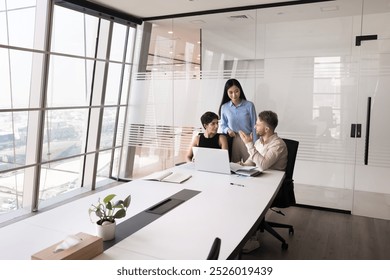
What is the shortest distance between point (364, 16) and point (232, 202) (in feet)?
11.8

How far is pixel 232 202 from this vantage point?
2.30 meters

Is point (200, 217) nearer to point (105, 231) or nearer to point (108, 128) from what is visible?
point (105, 231)

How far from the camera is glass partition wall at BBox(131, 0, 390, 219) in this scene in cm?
438

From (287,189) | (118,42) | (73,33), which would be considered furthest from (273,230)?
(118,42)

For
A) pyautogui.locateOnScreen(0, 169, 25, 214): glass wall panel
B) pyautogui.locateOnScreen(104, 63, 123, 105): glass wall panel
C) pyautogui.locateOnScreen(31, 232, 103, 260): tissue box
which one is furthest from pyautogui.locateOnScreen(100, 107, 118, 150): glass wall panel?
pyautogui.locateOnScreen(31, 232, 103, 260): tissue box

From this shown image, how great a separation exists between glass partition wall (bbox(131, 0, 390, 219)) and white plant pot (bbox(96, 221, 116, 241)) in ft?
12.2

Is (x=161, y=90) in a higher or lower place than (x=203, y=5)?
lower

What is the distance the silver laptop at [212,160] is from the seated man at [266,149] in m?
0.32

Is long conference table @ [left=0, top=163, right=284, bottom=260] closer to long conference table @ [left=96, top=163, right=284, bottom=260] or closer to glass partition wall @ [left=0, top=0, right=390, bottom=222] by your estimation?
long conference table @ [left=96, top=163, right=284, bottom=260]

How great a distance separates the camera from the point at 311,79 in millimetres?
4660

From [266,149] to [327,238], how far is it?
52.7 inches

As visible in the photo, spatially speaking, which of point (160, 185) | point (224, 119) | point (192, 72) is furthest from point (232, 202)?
point (192, 72)
